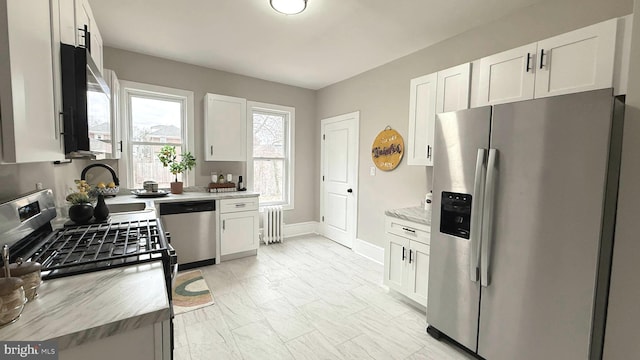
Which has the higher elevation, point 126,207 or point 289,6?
point 289,6

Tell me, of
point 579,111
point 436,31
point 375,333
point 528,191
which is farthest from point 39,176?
point 436,31

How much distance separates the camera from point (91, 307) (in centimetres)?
83

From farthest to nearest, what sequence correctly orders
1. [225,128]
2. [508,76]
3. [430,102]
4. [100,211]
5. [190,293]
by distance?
[225,128] → [190,293] → [430,102] → [508,76] → [100,211]

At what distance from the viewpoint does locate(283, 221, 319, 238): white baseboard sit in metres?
4.78

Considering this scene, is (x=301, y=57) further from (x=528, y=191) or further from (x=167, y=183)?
(x=528, y=191)

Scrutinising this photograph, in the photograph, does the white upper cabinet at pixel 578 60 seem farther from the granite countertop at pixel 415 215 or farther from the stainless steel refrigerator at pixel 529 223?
the granite countertop at pixel 415 215

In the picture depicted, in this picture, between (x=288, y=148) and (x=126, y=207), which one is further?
(x=288, y=148)

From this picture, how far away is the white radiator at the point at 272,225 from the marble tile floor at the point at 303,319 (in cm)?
89

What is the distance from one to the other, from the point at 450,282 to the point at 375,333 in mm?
747

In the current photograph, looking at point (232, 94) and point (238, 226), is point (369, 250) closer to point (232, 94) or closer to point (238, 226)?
point (238, 226)

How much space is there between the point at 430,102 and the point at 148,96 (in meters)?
3.55

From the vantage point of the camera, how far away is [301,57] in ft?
11.2

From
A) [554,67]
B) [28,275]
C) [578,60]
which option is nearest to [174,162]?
[28,275]

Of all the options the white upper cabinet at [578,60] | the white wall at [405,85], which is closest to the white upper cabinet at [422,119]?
the white wall at [405,85]
